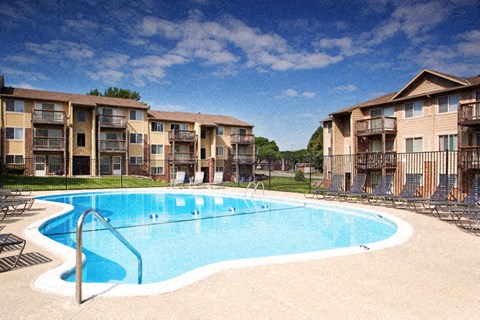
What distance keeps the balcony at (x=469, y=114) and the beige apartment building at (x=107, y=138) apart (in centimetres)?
1959

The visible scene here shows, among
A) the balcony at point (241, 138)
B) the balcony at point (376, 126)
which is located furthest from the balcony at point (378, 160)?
the balcony at point (241, 138)

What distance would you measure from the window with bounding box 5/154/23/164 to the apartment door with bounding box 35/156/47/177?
124cm

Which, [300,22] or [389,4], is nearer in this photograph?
[389,4]

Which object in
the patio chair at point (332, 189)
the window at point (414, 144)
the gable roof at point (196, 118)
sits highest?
the gable roof at point (196, 118)

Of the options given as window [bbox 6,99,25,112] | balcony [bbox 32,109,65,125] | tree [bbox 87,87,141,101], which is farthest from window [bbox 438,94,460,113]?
tree [bbox 87,87,141,101]

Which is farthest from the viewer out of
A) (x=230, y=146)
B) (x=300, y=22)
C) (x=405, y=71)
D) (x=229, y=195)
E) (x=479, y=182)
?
(x=230, y=146)

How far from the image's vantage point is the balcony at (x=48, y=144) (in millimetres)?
29453

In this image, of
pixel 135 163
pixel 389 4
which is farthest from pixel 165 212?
pixel 135 163

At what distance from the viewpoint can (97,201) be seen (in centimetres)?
1720

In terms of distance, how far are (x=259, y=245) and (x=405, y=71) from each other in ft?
94.8

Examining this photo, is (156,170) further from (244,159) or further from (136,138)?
(244,159)

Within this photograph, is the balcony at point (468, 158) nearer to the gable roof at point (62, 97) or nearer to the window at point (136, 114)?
the gable roof at point (62, 97)

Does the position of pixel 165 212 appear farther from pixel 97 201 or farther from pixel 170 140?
pixel 170 140

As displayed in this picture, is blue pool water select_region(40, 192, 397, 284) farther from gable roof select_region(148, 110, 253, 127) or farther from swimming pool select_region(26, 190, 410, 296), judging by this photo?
gable roof select_region(148, 110, 253, 127)
